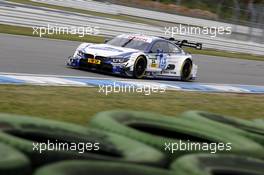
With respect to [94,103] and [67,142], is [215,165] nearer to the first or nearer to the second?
[67,142]

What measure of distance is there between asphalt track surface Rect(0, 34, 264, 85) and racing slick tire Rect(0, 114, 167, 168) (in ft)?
23.7

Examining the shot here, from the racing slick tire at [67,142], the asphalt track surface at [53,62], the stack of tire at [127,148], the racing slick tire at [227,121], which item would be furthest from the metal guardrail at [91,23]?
the racing slick tire at [67,142]

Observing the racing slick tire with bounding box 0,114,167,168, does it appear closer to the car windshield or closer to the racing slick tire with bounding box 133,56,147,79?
the racing slick tire with bounding box 133,56,147,79

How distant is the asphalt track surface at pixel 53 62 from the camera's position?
13789 mm

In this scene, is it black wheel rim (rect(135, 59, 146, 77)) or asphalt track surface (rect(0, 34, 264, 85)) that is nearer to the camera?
asphalt track surface (rect(0, 34, 264, 85))

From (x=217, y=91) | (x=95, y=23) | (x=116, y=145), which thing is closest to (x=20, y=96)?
(x=116, y=145)

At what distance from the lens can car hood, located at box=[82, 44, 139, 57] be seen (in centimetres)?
1473

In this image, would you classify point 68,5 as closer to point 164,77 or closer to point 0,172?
point 164,77

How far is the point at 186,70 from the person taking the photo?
16797 millimetres

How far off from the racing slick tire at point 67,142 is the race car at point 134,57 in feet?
30.5

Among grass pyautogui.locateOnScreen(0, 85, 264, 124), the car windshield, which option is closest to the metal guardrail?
the car windshield

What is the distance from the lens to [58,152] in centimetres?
456

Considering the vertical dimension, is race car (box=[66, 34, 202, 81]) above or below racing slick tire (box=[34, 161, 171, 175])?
above

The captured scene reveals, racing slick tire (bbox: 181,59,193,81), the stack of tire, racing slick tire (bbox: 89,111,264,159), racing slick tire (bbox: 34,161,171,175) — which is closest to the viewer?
racing slick tire (bbox: 34,161,171,175)
